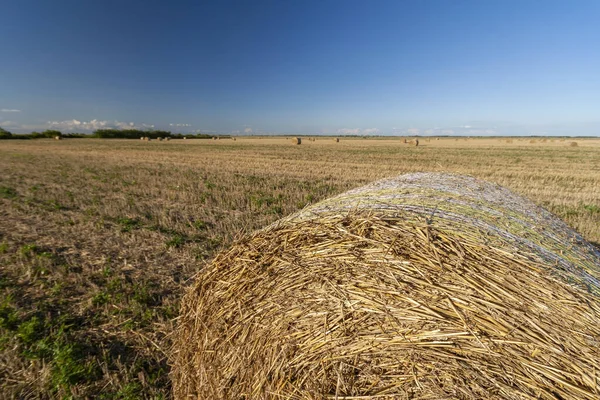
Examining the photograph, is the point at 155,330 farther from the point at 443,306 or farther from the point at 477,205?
the point at 477,205

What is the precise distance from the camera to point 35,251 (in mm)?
5281

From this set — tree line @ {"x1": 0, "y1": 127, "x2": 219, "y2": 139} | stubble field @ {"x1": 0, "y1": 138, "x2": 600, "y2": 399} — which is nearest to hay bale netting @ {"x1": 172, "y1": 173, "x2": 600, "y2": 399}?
stubble field @ {"x1": 0, "y1": 138, "x2": 600, "y2": 399}

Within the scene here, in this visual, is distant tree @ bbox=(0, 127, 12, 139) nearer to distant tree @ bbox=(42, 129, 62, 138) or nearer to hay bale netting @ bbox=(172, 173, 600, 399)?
distant tree @ bbox=(42, 129, 62, 138)

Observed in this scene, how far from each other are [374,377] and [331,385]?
0.89ft

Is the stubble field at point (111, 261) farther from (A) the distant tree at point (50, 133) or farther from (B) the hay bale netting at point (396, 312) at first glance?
(A) the distant tree at point (50, 133)

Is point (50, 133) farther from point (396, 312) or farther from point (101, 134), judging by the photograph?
point (396, 312)

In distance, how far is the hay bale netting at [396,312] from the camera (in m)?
1.59

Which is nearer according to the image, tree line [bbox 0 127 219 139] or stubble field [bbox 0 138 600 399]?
stubble field [bbox 0 138 600 399]

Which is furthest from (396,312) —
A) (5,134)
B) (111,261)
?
(5,134)

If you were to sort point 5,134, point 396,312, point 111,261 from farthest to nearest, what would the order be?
1. point 5,134
2. point 111,261
3. point 396,312

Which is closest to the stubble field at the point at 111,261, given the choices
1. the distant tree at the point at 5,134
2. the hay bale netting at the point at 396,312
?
the hay bale netting at the point at 396,312

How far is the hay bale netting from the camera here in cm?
159

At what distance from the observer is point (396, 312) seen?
1837 mm

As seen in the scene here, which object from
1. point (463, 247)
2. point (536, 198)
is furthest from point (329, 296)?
point (536, 198)
